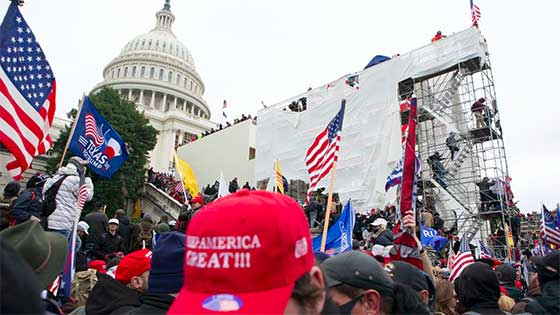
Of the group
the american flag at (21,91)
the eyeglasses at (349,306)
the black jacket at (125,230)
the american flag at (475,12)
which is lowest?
the eyeglasses at (349,306)

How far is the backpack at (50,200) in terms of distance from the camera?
540cm

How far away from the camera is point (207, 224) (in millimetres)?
1213

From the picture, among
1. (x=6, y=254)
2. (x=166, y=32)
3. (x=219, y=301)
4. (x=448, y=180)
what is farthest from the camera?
(x=166, y=32)

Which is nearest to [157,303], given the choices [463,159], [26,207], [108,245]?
[26,207]

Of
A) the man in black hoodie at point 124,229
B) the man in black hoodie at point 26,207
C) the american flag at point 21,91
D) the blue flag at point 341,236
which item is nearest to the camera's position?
the american flag at point 21,91

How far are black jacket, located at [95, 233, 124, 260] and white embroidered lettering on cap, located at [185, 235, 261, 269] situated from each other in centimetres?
639

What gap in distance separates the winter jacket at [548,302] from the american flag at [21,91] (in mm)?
4682

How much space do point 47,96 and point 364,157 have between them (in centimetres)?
1696

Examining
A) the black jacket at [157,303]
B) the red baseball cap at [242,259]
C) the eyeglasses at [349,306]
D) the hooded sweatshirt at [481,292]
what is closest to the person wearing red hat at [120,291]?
the black jacket at [157,303]

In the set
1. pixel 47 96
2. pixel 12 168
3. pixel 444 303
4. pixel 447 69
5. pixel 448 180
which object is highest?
pixel 447 69

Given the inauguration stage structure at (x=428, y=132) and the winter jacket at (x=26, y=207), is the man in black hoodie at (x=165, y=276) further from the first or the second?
the inauguration stage structure at (x=428, y=132)

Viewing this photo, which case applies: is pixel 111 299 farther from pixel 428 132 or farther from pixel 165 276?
pixel 428 132

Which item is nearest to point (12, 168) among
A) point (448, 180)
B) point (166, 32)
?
point (448, 180)

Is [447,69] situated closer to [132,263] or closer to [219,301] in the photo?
[132,263]
